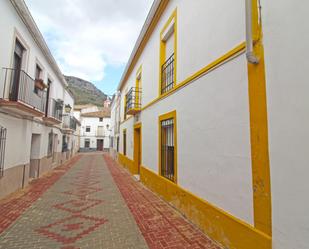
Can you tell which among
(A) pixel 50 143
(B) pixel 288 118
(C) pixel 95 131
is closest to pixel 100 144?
(C) pixel 95 131

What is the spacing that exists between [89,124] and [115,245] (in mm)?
33664

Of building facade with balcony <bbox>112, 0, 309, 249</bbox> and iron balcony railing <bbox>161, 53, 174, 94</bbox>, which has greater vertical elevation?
iron balcony railing <bbox>161, 53, 174, 94</bbox>

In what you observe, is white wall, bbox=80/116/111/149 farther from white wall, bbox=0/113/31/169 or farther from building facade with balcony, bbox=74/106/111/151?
white wall, bbox=0/113/31/169

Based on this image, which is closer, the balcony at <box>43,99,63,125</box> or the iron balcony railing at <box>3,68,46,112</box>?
the iron balcony railing at <box>3,68,46,112</box>

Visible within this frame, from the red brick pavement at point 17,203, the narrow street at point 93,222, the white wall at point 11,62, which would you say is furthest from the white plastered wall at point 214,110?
the white wall at point 11,62

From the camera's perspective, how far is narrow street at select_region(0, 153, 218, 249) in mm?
3264

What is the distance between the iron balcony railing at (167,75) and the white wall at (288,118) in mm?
3582

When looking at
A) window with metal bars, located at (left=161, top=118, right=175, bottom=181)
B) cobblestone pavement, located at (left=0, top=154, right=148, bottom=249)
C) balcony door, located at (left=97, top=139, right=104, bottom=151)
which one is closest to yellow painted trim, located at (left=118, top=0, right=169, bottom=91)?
window with metal bars, located at (left=161, top=118, right=175, bottom=181)

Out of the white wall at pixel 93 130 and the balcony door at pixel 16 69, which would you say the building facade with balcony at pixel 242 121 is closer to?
the balcony door at pixel 16 69

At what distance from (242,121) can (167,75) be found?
3.92 m

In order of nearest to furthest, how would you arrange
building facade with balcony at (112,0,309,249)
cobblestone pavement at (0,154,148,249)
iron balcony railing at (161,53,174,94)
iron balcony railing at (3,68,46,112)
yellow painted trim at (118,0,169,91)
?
building facade with balcony at (112,0,309,249) < cobblestone pavement at (0,154,148,249) < iron balcony railing at (3,68,46,112) < iron balcony railing at (161,53,174,94) < yellow painted trim at (118,0,169,91)

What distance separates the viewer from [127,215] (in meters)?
4.55

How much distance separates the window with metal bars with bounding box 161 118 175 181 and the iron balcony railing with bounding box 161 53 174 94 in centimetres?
110

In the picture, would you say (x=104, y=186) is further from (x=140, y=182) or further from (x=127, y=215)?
(x=127, y=215)
